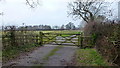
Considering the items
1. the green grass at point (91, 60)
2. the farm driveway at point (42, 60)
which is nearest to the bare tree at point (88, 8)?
the green grass at point (91, 60)

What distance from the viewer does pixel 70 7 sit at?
17297 millimetres

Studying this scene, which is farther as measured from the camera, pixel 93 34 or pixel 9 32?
pixel 93 34

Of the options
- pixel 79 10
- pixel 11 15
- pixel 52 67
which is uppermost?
pixel 79 10

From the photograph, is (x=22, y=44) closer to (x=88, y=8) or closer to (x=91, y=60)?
(x=91, y=60)

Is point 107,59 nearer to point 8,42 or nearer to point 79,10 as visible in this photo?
point 8,42

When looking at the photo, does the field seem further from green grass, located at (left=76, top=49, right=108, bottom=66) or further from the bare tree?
the bare tree

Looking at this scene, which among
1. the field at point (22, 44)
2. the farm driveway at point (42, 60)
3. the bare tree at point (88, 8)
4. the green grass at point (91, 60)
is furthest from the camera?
the bare tree at point (88, 8)

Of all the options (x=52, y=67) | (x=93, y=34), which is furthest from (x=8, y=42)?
(x=93, y=34)

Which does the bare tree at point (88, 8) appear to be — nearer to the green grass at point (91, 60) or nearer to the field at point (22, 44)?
the field at point (22, 44)

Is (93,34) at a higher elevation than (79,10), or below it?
below

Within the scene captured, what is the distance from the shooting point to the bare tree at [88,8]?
15934 millimetres

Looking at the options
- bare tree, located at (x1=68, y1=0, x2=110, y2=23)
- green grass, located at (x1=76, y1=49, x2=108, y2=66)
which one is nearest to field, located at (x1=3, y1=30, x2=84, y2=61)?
green grass, located at (x1=76, y1=49, x2=108, y2=66)

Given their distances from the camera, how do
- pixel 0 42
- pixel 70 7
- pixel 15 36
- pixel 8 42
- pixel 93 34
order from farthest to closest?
pixel 70 7 → pixel 93 34 → pixel 15 36 → pixel 8 42 → pixel 0 42

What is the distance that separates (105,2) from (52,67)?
13414 millimetres
